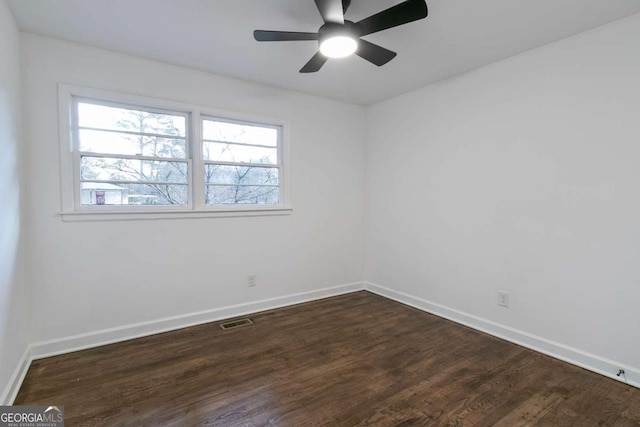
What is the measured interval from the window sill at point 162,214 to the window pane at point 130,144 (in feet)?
1.73

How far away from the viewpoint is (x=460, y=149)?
314cm

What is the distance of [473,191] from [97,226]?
3388 millimetres

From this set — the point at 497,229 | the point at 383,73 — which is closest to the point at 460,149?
the point at 497,229

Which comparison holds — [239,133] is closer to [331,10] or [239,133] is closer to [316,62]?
[316,62]

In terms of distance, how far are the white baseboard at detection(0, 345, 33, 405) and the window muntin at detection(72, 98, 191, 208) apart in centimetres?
117

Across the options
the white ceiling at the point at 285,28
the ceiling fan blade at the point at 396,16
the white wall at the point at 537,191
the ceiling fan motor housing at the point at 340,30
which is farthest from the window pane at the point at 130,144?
the white wall at the point at 537,191

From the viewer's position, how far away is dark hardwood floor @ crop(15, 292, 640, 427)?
5.94 feet

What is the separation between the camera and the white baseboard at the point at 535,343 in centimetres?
220

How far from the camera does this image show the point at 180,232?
3.02 meters

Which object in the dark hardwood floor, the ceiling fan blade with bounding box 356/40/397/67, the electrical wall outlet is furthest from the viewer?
the electrical wall outlet

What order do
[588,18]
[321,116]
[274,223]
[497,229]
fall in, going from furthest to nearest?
[321,116]
[274,223]
[497,229]
[588,18]

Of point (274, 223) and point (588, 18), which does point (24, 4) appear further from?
point (588, 18)

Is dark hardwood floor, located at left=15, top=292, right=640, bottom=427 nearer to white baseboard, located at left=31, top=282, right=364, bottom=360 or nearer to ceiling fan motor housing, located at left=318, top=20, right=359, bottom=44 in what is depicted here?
white baseboard, located at left=31, top=282, right=364, bottom=360

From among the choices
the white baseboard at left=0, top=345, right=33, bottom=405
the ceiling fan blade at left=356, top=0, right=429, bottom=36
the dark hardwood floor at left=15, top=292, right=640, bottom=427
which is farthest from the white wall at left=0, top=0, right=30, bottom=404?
the ceiling fan blade at left=356, top=0, right=429, bottom=36
